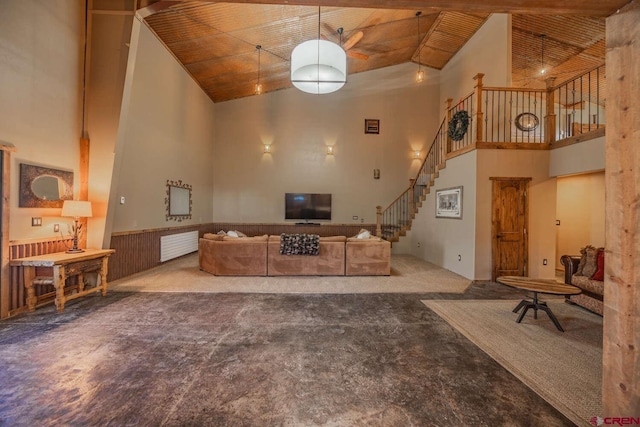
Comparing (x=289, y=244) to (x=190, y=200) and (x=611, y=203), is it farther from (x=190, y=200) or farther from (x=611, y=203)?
(x=611, y=203)

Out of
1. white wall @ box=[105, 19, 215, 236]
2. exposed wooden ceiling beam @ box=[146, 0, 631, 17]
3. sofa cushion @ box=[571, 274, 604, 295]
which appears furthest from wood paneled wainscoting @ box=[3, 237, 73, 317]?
sofa cushion @ box=[571, 274, 604, 295]

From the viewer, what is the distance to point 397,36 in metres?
7.16

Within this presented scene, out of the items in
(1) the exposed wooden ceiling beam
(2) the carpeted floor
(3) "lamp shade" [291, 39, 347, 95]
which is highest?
(3) "lamp shade" [291, 39, 347, 95]

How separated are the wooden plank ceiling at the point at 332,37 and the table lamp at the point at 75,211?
3190 mm

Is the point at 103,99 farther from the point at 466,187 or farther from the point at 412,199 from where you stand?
the point at 412,199

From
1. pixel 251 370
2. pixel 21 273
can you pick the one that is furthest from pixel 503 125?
pixel 21 273

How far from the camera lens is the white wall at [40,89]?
3.17 meters

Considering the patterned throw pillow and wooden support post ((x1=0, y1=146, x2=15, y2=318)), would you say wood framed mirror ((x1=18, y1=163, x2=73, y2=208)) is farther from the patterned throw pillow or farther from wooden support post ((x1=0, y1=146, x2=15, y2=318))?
the patterned throw pillow

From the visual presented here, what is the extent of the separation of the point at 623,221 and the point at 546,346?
188cm

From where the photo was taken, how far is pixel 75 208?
3.60m

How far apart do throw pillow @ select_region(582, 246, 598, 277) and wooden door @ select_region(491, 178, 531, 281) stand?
1.22m

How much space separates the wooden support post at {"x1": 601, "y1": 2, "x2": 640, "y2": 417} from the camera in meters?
1.34

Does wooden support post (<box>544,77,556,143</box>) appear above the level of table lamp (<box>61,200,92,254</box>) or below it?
above

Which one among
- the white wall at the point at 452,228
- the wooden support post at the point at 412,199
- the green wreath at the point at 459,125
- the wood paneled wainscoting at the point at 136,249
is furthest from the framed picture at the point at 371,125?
the wood paneled wainscoting at the point at 136,249
